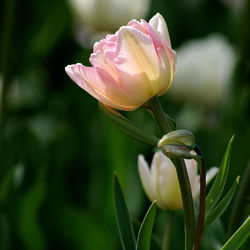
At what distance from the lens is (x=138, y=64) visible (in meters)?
0.42

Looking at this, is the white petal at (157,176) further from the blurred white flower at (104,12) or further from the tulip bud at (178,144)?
the blurred white flower at (104,12)

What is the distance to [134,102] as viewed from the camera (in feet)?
1.38

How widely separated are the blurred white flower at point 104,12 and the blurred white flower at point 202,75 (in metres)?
0.18

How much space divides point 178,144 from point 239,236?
0.26 ft

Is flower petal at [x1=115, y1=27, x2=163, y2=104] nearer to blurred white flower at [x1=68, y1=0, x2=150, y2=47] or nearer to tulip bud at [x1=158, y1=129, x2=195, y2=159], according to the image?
tulip bud at [x1=158, y1=129, x2=195, y2=159]

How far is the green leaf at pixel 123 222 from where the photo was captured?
1.48 ft

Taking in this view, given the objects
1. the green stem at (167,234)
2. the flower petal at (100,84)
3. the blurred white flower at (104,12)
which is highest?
the flower petal at (100,84)

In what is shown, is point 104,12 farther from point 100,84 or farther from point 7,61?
point 100,84

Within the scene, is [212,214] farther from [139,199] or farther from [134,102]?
[139,199]

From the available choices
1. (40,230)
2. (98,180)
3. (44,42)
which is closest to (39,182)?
(40,230)

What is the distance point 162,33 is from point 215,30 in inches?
52.9

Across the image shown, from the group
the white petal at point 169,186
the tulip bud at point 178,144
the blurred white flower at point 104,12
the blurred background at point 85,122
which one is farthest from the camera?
the blurred white flower at point 104,12

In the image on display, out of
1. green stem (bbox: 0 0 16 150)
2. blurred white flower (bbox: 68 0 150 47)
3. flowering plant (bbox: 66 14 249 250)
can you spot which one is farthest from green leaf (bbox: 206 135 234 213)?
blurred white flower (bbox: 68 0 150 47)

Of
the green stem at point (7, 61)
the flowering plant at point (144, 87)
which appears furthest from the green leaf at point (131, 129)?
the green stem at point (7, 61)
